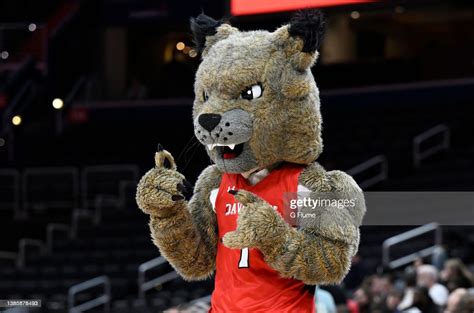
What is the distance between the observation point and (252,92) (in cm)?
443

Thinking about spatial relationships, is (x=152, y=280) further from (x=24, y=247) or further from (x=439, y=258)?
(x=439, y=258)

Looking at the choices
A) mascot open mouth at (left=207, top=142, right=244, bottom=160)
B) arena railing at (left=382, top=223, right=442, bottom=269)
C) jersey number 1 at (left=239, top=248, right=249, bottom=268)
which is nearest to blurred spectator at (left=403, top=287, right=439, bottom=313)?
arena railing at (left=382, top=223, right=442, bottom=269)

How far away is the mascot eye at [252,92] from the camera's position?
443 centimetres

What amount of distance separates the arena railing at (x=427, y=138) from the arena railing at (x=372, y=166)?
1.26 ft

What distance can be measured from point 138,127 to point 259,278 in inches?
533

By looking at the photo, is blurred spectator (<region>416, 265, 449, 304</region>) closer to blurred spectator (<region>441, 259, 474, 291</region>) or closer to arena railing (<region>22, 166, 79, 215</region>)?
blurred spectator (<region>441, 259, 474, 291</region>)

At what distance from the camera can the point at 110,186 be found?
53.7ft

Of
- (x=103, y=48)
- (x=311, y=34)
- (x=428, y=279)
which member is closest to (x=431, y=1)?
(x=428, y=279)

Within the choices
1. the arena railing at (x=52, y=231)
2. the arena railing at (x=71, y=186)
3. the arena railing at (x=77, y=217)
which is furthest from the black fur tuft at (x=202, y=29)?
the arena railing at (x=71, y=186)

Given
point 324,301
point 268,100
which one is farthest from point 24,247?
point 268,100

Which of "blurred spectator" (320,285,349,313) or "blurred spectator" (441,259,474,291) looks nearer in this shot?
"blurred spectator" (320,285,349,313)

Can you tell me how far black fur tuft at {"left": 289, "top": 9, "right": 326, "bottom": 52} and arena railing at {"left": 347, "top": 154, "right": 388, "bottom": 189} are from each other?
9.70 metres

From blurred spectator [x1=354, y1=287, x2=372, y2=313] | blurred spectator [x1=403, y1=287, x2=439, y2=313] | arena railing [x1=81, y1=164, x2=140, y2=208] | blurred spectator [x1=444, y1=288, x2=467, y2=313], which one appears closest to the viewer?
blurred spectator [x1=444, y1=288, x2=467, y2=313]

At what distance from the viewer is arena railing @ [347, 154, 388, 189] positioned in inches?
558
